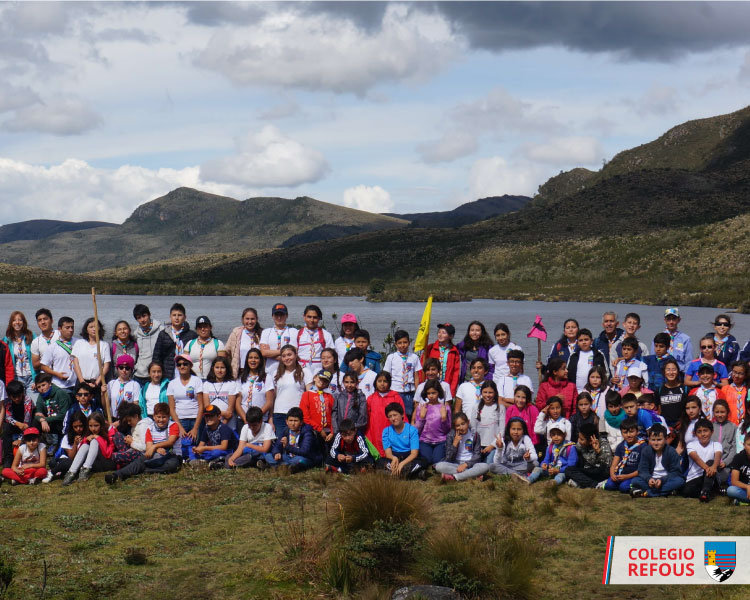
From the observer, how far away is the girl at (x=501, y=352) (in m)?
12.1

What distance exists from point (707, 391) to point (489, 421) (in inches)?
115

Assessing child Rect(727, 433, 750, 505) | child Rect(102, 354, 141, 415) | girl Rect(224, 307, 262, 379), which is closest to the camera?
child Rect(727, 433, 750, 505)

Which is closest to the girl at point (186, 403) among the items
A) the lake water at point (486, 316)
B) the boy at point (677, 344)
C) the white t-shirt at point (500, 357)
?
the white t-shirt at point (500, 357)

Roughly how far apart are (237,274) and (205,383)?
127 meters

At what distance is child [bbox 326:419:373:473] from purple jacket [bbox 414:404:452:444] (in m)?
0.86

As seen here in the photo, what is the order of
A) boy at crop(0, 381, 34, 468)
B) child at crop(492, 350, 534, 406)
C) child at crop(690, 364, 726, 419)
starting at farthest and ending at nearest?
child at crop(492, 350, 534, 406)
boy at crop(0, 381, 34, 468)
child at crop(690, 364, 726, 419)

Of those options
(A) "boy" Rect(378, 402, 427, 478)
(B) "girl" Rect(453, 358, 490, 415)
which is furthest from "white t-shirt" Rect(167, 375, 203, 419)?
(B) "girl" Rect(453, 358, 490, 415)

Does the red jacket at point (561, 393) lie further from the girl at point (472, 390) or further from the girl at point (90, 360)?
the girl at point (90, 360)

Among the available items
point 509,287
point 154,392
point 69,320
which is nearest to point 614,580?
point 154,392

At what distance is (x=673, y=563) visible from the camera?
7.57 metres

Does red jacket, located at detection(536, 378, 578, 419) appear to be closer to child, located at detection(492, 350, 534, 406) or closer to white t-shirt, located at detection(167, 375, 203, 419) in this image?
child, located at detection(492, 350, 534, 406)

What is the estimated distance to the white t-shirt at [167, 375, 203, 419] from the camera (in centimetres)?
1159

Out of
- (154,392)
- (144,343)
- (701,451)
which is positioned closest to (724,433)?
(701,451)

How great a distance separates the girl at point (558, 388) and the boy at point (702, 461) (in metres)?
1.89
